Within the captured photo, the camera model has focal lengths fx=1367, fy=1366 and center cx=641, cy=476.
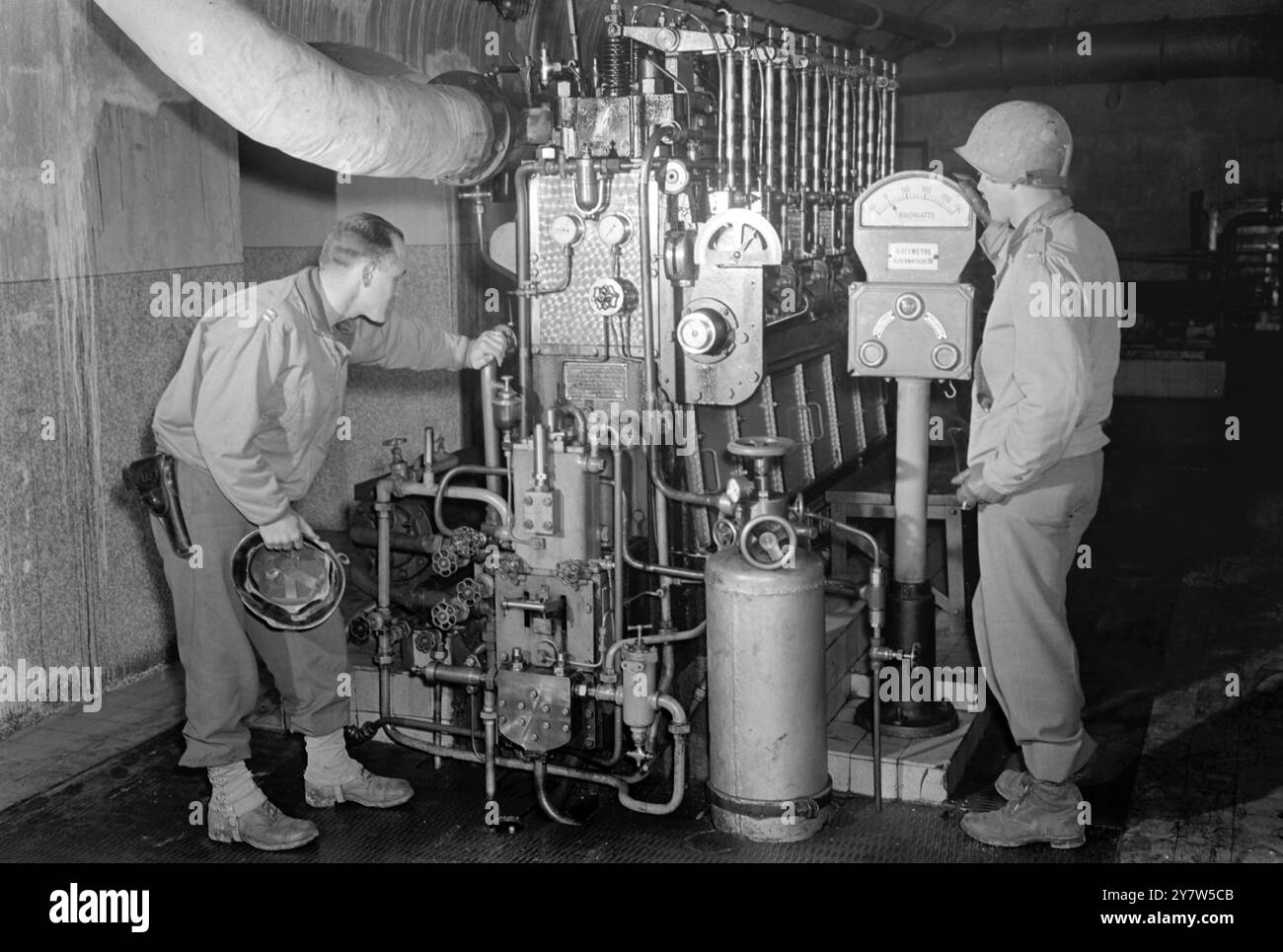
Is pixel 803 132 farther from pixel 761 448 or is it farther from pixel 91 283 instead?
pixel 91 283

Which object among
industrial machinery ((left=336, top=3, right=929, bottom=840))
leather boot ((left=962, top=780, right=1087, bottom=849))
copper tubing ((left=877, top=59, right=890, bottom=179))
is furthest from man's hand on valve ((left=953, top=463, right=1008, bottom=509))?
copper tubing ((left=877, top=59, right=890, bottom=179))

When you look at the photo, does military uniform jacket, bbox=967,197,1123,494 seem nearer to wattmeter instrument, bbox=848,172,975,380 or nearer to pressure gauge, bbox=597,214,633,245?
wattmeter instrument, bbox=848,172,975,380

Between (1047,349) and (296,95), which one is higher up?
(296,95)

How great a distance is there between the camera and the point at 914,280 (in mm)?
4617

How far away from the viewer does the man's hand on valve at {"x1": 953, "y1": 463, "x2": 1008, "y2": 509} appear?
407cm

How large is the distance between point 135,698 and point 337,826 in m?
1.65

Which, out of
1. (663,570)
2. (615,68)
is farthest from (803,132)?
(663,570)

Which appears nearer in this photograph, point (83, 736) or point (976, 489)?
point (976, 489)

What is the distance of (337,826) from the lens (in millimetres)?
4438

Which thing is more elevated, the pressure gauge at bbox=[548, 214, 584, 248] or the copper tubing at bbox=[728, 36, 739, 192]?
the copper tubing at bbox=[728, 36, 739, 192]

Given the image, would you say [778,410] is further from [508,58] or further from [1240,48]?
[1240,48]

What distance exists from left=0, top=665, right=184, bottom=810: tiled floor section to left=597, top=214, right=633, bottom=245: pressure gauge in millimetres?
2560

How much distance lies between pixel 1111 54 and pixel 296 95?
831 cm

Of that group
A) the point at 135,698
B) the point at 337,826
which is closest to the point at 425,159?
the point at 337,826
